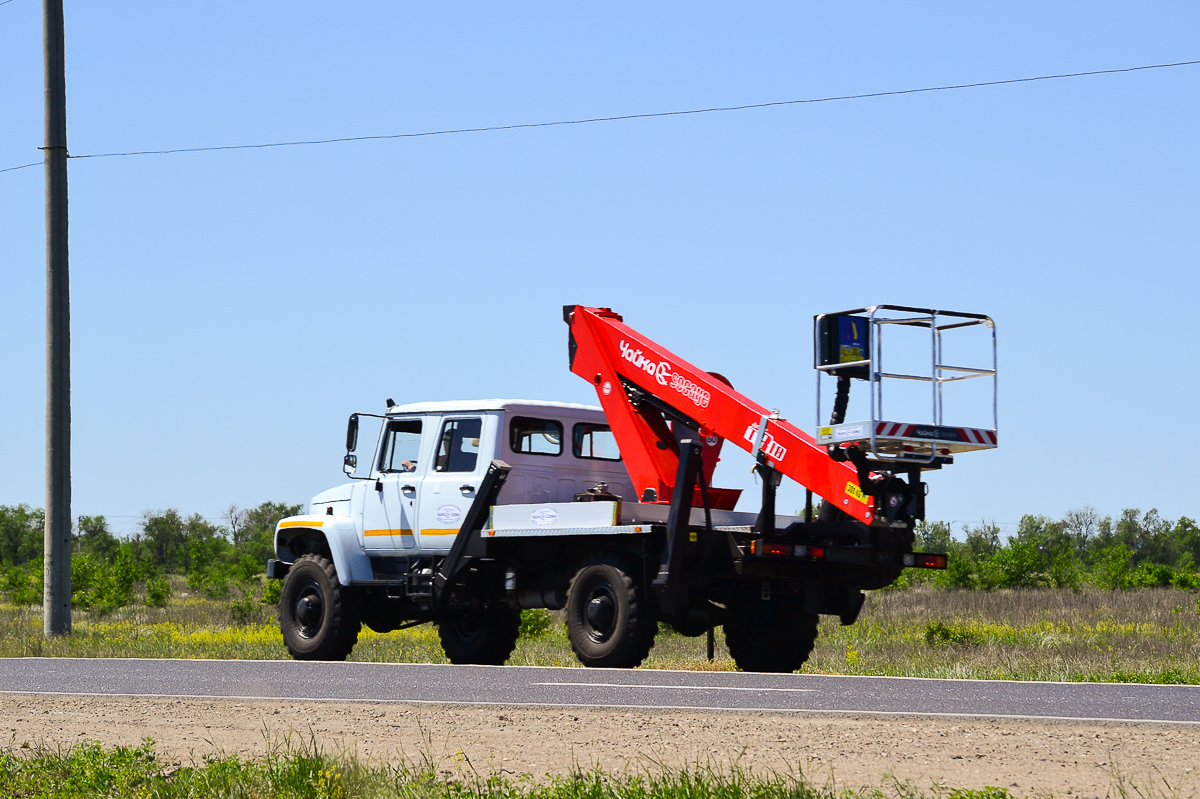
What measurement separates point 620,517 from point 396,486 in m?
3.40

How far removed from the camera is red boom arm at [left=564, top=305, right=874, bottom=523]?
13906 mm

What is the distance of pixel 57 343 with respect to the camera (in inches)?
851

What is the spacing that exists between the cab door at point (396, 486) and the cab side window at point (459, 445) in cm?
17

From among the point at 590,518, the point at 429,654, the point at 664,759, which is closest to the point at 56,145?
the point at 429,654

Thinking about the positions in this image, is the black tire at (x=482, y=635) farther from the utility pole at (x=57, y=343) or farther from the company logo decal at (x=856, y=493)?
the utility pole at (x=57, y=343)

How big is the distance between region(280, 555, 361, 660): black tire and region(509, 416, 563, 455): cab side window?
2788 mm

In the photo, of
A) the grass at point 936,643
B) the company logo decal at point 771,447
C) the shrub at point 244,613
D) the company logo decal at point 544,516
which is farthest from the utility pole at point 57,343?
the shrub at point 244,613

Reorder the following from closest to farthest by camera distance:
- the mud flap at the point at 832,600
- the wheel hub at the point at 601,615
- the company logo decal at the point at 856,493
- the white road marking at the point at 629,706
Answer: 1. the white road marking at the point at 629,706
2. the company logo decal at the point at 856,493
3. the wheel hub at the point at 601,615
4. the mud flap at the point at 832,600

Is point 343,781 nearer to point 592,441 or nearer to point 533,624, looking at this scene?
point 592,441

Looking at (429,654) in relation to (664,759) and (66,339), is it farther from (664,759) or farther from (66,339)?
(664,759)

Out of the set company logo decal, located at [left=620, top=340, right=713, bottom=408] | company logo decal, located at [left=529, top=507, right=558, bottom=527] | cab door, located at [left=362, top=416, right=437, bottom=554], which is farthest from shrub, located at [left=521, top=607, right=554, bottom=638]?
company logo decal, located at [left=529, top=507, right=558, bottom=527]

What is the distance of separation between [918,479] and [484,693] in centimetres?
490

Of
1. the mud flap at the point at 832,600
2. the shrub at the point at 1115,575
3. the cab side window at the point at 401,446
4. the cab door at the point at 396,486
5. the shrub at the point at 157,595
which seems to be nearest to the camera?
the mud flap at the point at 832,600

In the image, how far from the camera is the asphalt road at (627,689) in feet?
30.8
